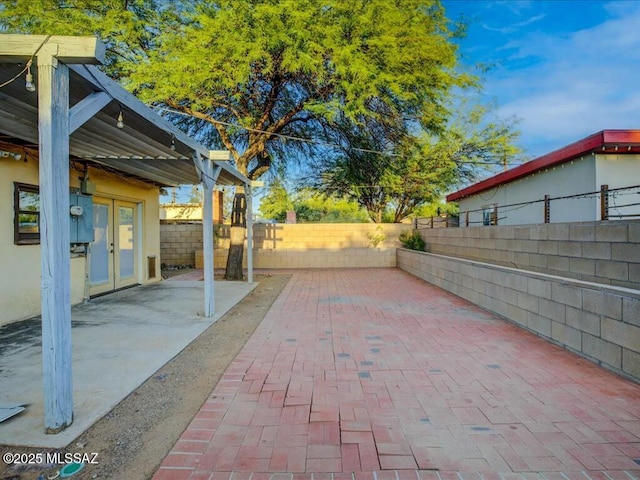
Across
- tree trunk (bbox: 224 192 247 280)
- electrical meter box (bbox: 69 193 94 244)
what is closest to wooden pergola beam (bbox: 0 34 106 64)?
electrical meter box (bbox: 69 193 94 244)

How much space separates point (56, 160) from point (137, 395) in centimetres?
199

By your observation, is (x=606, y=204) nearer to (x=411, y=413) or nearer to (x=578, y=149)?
(x=578, y=149)

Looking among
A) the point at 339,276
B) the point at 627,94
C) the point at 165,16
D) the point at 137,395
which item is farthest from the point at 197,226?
the point at 627,94

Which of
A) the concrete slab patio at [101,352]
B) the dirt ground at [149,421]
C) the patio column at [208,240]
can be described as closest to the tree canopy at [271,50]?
the patio column at [208,240]

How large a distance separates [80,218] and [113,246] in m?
2.38

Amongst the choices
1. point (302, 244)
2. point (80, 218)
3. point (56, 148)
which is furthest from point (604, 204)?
point (302, 244)

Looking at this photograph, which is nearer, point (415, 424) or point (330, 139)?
point (415, 424)

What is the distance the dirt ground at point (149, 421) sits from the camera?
6.75 ft

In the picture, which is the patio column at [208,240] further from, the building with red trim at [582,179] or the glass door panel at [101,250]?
the building with red trim at [582,179]

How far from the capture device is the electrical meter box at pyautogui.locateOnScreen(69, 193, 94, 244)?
548 cm

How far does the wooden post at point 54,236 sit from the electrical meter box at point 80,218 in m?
3.55

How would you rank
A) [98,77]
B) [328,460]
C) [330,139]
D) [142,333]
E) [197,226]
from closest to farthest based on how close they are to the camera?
1. [328,460]
2. [98,77]
3. [142,333]
4. [330,139]
5. [197,226]

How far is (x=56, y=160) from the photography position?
93.8 inches

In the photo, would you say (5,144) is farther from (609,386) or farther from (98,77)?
(609,386)
